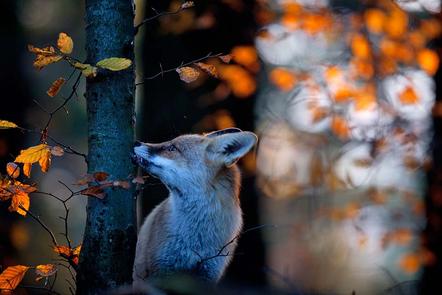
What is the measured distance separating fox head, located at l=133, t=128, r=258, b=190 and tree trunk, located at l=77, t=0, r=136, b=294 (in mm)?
740

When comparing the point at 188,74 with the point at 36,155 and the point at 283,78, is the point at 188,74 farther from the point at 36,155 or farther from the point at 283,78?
the point at 283,78

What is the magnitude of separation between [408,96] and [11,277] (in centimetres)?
691

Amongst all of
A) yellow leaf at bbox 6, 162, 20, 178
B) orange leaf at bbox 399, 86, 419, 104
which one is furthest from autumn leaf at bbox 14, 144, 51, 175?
orange leaf at bbox 399, 86, 419, 104

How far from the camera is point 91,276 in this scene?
4.10 meters

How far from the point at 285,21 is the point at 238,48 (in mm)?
2145

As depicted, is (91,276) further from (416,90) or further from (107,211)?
(416,90)

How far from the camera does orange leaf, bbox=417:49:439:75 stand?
925 cm

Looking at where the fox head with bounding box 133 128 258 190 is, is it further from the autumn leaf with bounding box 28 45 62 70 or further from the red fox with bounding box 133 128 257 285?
the autumn leaf with bounding box 28 45 62 70

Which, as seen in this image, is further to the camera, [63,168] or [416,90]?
[63,168]

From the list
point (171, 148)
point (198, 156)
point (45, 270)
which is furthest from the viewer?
point (198, 156)

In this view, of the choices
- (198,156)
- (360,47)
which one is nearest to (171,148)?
(198,156)

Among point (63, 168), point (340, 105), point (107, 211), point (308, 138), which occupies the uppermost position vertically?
point (107, 211)

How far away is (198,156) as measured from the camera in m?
5.41

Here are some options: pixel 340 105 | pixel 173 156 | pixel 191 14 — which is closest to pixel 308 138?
pixel 340 105
